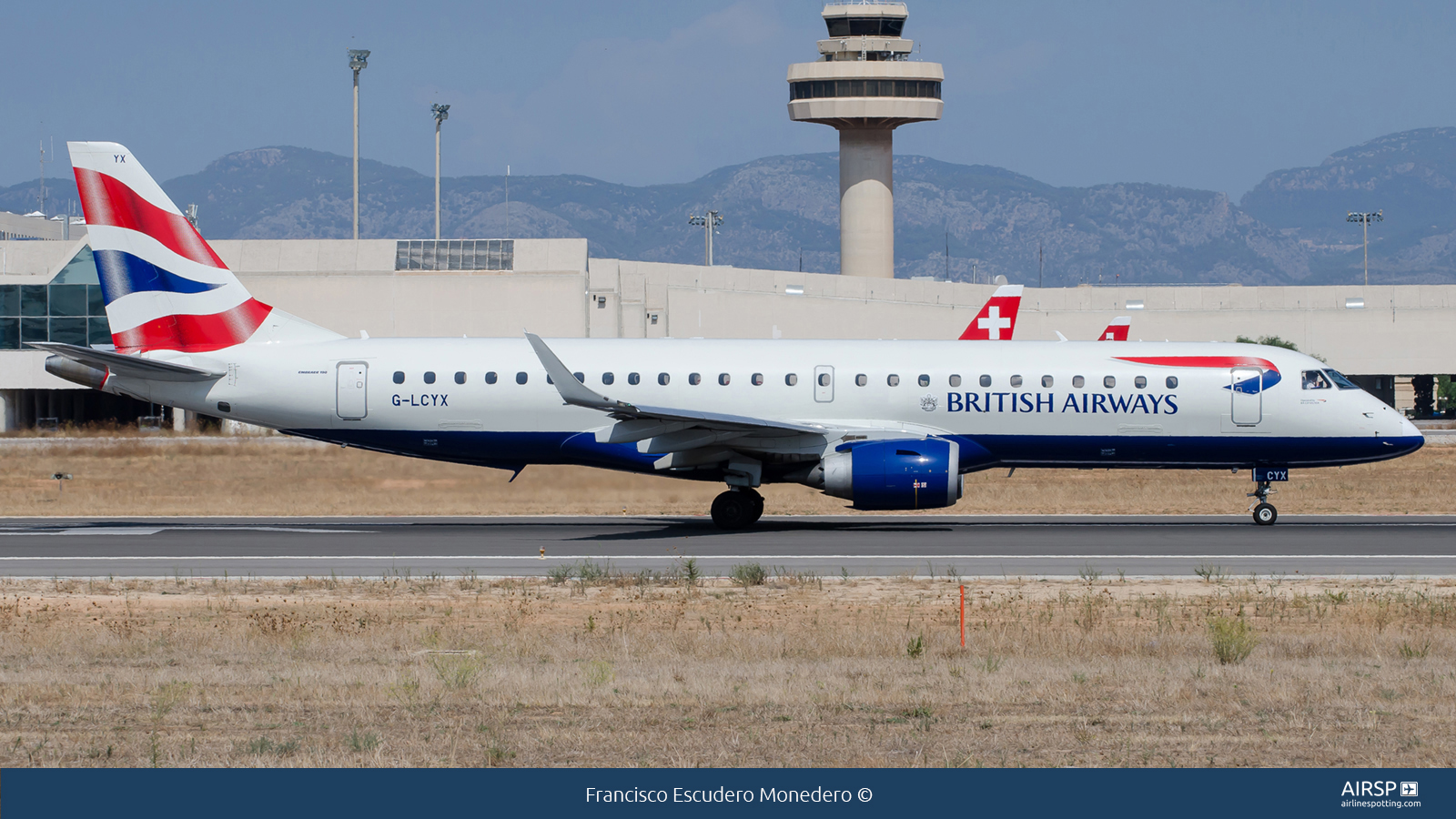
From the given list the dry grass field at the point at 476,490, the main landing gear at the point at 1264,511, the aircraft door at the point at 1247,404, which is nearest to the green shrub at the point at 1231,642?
the aircraft door at the point at 1247,404

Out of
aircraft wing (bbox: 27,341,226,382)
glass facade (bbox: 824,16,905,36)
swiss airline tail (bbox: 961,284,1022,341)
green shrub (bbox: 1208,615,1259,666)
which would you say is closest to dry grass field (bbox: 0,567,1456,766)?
green shrub (bbox: 1208,615,1259,666)

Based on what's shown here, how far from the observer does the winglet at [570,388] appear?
27.4m

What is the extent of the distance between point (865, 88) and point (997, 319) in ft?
198

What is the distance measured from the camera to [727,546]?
2681 centimetres

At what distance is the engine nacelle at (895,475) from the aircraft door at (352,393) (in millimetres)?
9669

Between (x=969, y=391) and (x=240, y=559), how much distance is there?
14.3m

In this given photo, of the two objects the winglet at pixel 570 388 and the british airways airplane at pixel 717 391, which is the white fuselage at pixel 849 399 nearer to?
the british airways airplane at pixel 717 391

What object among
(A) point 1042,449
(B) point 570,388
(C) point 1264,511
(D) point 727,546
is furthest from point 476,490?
(C) point 1264,511

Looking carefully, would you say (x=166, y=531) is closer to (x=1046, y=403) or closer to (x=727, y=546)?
(x=727, y=546)

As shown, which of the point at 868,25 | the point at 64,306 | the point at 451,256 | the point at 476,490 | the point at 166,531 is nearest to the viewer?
the point at 166,531

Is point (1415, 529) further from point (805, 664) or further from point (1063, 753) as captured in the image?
point (1063, 753)

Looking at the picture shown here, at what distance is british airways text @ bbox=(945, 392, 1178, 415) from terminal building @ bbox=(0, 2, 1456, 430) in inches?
1373

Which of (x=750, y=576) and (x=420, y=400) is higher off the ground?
(x=420, y=400)

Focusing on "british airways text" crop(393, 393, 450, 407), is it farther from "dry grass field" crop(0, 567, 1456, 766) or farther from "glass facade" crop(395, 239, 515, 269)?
"glass facade" crop(395, 239, 515, 269)
